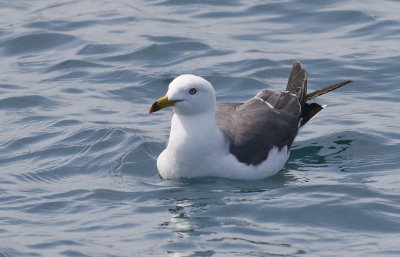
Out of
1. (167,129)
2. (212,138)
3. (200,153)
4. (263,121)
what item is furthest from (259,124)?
(167,129)

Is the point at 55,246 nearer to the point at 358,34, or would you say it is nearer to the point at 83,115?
the point at 83,115

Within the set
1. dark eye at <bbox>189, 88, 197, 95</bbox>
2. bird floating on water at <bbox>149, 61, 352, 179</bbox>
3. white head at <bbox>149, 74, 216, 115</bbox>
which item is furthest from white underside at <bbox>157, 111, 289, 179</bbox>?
dark eye at <bbox>189, 88, 197, 95</bbox>

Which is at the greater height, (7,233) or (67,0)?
(67,0)

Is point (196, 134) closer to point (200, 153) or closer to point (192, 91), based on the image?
point (200, 153)

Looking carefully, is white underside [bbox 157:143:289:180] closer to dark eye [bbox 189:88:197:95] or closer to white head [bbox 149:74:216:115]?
white head [bbox 149:74:216:115]

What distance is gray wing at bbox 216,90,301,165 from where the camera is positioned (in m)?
10.7

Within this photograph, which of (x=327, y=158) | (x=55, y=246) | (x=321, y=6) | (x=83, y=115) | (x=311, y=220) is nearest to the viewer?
(x=55, y=246)

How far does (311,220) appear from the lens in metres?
9.19

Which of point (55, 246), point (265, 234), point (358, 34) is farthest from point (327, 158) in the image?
point (358, 34)

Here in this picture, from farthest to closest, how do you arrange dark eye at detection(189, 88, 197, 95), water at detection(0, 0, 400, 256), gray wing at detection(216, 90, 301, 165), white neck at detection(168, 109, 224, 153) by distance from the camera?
gray wing at detection(216, 90, 301, 165) < white neck at detection(168, 109, 224, 153) < dark eye at detection(189, 88, 197, 95) < water at detection(0, 0, 400, 256)

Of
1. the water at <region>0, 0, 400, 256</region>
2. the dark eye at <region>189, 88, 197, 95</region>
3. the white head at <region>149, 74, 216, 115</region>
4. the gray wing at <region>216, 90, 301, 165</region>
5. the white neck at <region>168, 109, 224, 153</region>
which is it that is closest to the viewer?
the water at <region>0, 0, 400, 256</region>

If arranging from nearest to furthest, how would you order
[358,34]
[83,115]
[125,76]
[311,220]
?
[311,220], [83,115], [125,76], [358,34]

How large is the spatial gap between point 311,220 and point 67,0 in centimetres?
1184

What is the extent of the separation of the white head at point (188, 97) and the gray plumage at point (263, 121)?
555 mm
